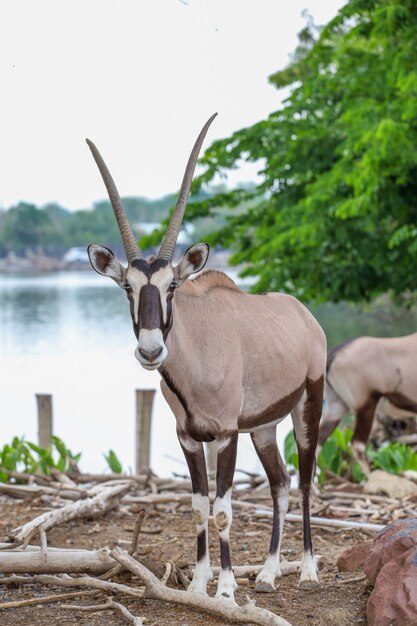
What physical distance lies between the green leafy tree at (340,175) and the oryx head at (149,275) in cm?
697

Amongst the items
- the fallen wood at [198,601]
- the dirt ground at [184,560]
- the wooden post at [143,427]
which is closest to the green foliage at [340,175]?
the wooden post at [143,427]

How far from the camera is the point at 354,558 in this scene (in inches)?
228

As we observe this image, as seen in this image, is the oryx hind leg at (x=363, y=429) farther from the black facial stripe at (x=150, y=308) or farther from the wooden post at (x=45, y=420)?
the black facial stripe at (x=150, y=308)

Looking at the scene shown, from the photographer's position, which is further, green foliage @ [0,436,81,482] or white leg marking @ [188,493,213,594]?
green foliage @ [0,436,81,482]

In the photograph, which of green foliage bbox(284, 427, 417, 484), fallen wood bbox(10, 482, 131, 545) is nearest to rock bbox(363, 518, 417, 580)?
fallen wood bbox(10, 482, 131, 545)

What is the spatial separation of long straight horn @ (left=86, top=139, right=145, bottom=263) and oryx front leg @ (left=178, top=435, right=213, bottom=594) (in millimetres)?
1042

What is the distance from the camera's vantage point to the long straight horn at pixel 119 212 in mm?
4699

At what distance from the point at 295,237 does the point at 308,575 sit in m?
8.06

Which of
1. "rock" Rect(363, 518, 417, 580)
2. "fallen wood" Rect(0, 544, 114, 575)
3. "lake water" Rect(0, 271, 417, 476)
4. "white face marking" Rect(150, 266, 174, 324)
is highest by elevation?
"white face marking" Rect(150, 266, 174, 324)

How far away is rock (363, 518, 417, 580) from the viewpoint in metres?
4.99

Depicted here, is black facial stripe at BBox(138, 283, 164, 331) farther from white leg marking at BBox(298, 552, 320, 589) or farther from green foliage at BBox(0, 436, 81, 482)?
green foliage at BBox(0, 436, 81, 482)

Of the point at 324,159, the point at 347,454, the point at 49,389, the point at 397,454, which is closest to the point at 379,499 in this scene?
the point at 397,454

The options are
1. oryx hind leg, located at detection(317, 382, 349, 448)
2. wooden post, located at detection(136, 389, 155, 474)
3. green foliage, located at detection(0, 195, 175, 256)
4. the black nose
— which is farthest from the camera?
green foliage, located at detection(0, 195, 175, 256)

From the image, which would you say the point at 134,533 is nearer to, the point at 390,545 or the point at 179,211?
the point at 390,545
